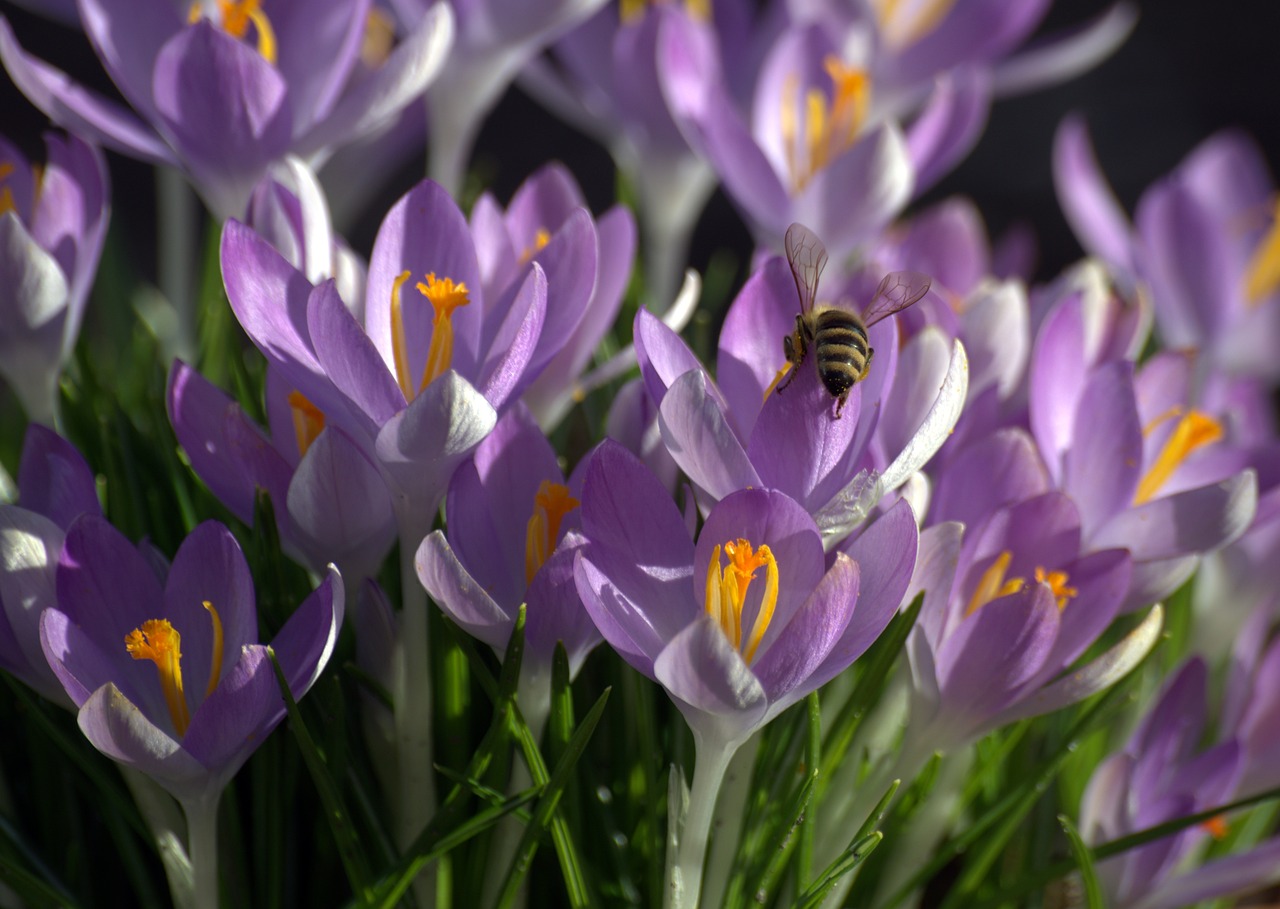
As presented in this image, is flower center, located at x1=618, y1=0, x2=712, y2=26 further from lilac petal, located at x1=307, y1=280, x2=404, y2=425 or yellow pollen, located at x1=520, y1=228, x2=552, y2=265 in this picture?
lilac petal, located at x1=307, y1=280, x2=404, y2=425

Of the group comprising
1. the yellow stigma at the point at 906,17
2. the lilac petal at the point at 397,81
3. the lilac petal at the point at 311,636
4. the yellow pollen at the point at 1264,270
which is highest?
the yellow stigma at the point at 906,17

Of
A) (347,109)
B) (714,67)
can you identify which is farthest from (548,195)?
(714,67)

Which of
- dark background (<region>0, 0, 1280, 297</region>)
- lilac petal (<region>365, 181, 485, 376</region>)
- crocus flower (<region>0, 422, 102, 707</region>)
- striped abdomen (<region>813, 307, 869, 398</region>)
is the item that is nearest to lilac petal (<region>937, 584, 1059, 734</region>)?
striped abdomen (<region>813, 307, 869, 398</region>)

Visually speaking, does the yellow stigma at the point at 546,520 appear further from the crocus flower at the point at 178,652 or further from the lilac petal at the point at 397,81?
the lilac petal at the point at 397,81

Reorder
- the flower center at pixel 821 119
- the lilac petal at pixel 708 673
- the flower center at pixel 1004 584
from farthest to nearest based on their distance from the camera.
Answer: the flower center at pixel 821 119, the flower center at pixel 1004 584, the lilac petal at pixel 708 673

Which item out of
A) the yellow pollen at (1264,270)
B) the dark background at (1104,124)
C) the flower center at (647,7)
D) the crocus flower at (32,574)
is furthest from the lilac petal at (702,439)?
the dark background at (1104,124)

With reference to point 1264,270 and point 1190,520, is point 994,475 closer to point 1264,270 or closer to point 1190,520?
point 1190,520

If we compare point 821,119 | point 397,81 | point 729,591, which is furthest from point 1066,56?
point 729,591
